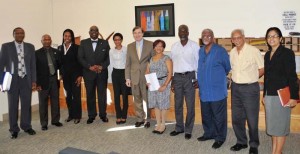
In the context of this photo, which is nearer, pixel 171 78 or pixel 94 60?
pixel 171 78

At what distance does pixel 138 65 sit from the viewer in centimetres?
485

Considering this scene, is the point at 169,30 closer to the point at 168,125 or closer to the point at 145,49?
the point at 145,49

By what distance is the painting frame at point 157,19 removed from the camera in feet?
19.0

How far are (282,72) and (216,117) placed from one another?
3.66 ft

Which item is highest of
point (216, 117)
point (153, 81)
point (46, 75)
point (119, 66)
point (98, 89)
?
point (119, 66)

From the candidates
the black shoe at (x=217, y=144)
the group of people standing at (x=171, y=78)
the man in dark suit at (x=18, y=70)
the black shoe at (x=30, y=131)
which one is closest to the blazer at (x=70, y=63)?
the group of people standing at (x=171, y=78)

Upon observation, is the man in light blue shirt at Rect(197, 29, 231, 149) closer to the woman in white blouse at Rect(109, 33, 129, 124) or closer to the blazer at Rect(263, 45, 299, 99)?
the blazer at Rect(263, 45, 299, 99)

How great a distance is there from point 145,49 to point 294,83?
2277 millimetres

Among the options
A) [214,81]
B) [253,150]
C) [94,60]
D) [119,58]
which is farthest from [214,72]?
[94,60]

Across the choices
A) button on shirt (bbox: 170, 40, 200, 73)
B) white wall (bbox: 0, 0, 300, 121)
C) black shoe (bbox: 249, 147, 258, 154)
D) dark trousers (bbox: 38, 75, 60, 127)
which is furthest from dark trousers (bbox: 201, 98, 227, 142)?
dark trousers (bbox: 38, 75, 60, 127)

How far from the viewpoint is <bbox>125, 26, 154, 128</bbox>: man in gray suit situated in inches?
190

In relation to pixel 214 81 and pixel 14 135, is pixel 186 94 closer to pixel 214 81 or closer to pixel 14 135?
pixel 214 81

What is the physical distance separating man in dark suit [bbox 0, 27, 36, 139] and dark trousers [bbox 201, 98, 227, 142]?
2.59 metres

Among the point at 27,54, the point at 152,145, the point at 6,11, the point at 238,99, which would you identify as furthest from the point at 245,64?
the point at 6,11
